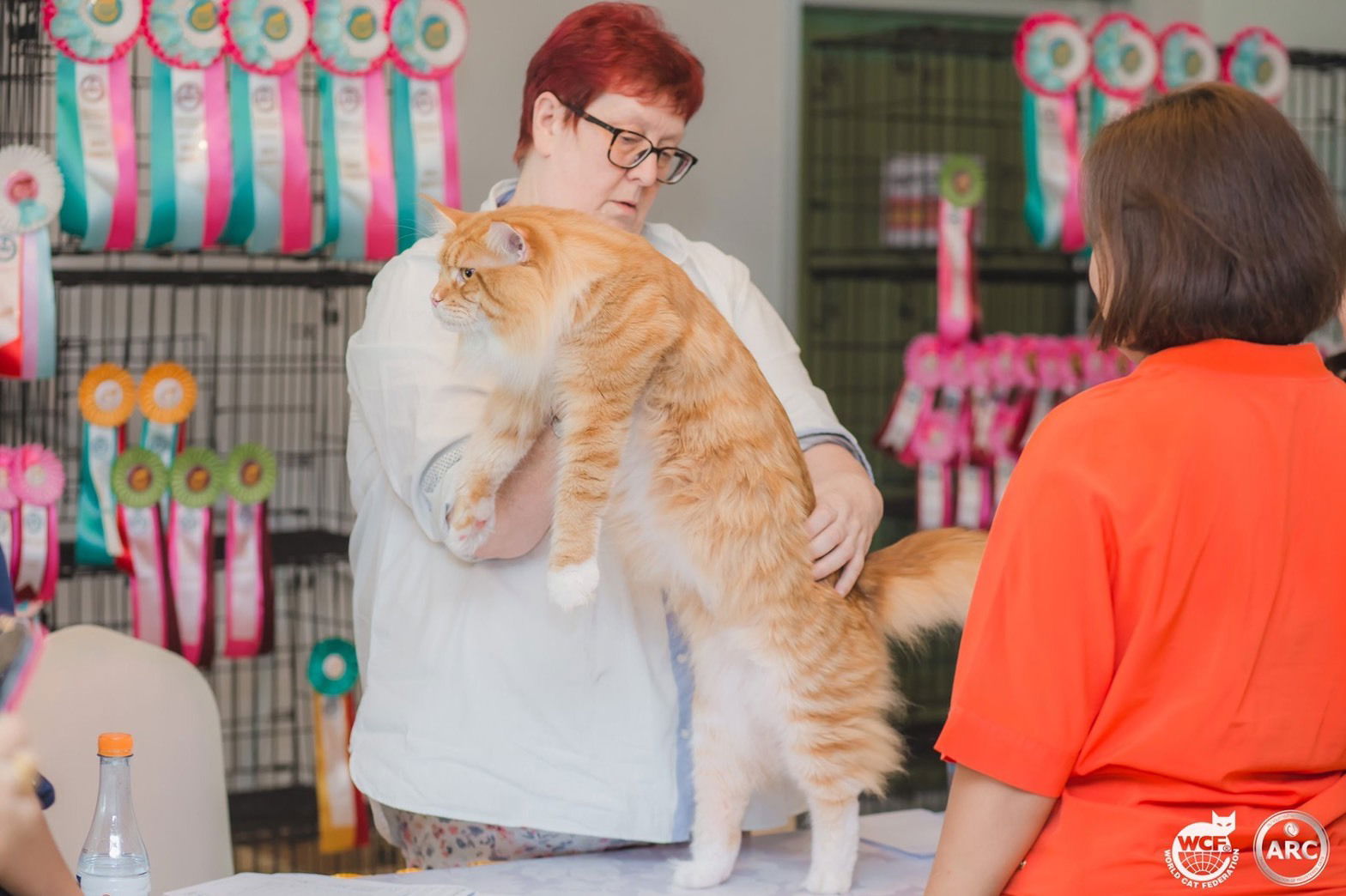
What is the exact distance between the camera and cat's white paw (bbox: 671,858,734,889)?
57.1 inches

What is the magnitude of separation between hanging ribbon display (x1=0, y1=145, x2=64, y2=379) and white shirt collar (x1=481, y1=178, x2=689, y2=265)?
0.92 m

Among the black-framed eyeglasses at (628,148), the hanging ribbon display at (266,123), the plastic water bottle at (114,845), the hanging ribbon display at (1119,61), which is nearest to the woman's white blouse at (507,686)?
the black-framed eyeglasses at (628,148)

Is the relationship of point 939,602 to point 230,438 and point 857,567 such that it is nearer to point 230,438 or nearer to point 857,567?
point 857,567

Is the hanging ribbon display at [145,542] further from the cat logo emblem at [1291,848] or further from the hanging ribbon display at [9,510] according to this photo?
the cat logo emblem at [1291,848]

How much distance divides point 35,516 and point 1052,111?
210cm

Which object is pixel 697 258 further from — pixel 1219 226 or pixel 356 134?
pixel 356 134

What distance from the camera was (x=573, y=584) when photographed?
1.25 metres

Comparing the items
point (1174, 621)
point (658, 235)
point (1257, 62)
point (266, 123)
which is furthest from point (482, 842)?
point (1257, 62)

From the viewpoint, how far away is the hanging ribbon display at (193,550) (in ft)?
8.23

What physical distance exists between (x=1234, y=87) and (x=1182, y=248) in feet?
0.48

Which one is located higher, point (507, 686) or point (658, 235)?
point (658, 235)

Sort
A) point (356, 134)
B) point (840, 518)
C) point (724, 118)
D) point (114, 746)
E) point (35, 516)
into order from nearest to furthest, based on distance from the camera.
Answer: point (114, 746) < point (840, 518) < point (35, 516) < point (356, 134) < point (724, 118)

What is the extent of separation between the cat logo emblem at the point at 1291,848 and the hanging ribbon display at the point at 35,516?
1.98m

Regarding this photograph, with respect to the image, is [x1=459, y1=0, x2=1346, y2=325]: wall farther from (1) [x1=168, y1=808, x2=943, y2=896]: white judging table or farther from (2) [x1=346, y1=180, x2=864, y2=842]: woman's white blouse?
(1) [x1=168, y1=808, x2=943, y2=896]: white judging table
